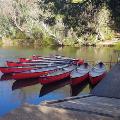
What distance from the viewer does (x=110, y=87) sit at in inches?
663

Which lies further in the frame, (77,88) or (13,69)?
(13,69)

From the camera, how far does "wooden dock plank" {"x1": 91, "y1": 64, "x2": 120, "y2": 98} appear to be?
16406 mm

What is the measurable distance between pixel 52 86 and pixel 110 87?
11405 millimetres

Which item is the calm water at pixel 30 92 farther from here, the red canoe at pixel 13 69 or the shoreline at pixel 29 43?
the shoreline at pixel 29 43

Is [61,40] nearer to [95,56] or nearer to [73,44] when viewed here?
[73,44]

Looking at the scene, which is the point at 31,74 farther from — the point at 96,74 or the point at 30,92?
the point at 96,74

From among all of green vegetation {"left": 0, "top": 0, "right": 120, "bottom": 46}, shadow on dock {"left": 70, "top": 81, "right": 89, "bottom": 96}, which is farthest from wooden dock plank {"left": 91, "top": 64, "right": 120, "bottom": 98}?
green vegetation {"left": 0, "top": 0, "right": 120, "bottom": 46}

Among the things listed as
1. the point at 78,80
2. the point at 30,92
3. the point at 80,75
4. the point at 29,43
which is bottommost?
the point at 30,92

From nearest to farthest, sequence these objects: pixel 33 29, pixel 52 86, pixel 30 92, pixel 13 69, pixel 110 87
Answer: pixel 110 87
pixel 30 92
pixel 52 86
pixel 13 69
pixel 33 29

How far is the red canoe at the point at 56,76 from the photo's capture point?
27.7 m

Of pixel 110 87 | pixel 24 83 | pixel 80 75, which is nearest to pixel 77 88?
pixel 80 75

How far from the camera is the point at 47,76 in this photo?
91.8 ft

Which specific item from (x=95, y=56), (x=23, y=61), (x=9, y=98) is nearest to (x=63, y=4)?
(x=9, y=98)

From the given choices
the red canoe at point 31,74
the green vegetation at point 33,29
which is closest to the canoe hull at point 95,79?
the red canoe at point 31,74
